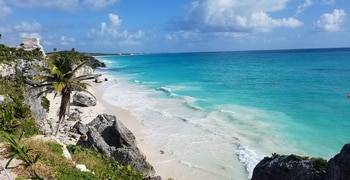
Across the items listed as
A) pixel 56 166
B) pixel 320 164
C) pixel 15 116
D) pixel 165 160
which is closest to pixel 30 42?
pixel 15 116

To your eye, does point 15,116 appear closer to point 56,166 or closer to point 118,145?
point 118,145

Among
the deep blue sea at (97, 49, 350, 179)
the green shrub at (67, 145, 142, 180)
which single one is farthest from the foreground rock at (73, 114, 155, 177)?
the deep blue sea at (97, 49, 350, 179)

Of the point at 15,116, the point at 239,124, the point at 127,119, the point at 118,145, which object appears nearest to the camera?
the point at 15,116

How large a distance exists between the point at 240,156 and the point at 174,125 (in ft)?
31.4

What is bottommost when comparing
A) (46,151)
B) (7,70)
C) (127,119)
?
(127,119)

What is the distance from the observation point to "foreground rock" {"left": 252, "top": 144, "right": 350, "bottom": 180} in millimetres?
11781

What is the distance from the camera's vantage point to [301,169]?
531 inches

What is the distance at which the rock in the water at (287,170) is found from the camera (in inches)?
523

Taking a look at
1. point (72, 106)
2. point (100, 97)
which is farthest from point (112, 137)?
point (100, 97)

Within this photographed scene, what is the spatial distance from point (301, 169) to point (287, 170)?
709mm

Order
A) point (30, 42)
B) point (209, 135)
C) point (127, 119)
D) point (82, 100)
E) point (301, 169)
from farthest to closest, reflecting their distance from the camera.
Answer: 1. point (30, 42)
2. point (82, 100)
3. point (127, 119)
4. point (209, 135)
5. point (301, 169)

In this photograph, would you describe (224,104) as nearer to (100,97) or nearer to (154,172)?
(100,97)

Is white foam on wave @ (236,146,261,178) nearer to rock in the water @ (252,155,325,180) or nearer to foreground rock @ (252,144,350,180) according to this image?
rock in the water @ (252,155,325,180)

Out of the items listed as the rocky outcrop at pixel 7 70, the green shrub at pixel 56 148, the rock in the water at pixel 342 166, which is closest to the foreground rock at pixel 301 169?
the rock in the water at pixel 342 166
